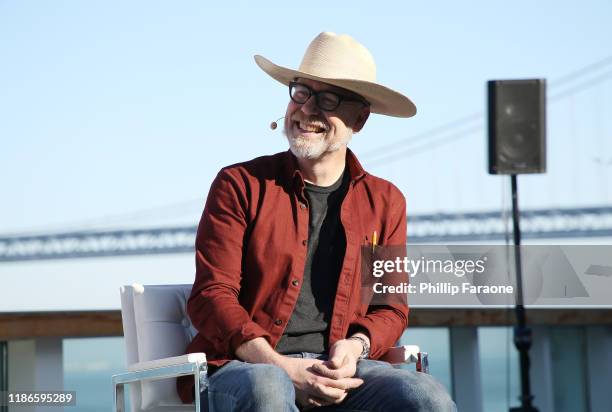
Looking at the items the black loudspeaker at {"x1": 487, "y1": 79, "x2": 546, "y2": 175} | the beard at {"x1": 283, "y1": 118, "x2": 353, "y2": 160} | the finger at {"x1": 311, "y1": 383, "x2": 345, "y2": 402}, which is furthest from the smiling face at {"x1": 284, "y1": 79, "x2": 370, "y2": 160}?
the black loudspeaker at {"x1": 487, "y1": 79, "x2": 546, "y2": 175}

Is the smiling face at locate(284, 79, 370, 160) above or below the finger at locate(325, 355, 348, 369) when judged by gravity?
above

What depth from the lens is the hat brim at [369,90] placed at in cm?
240

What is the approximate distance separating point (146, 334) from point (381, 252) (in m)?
0.55

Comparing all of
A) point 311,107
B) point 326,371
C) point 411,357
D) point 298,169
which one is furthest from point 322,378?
point 311,107

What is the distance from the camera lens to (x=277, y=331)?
7.39 feet

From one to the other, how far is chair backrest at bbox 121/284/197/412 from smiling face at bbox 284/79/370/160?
45cm

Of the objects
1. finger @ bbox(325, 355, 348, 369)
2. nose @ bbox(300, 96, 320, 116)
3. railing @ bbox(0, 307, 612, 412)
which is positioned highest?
nose @ bbox(300, 96, 320, 116)

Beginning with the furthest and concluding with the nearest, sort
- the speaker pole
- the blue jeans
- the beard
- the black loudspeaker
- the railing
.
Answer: the black loudspeaker, the railing, the speaker pole, the beard, the blue jeans

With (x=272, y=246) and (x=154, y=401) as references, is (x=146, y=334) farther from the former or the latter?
(x=272, y=246)

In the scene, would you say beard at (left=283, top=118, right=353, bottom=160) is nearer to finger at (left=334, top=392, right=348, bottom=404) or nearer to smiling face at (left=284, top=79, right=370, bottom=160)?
smiling face at (left=284, top=79, right=370, bottom=160)

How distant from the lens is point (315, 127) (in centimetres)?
238

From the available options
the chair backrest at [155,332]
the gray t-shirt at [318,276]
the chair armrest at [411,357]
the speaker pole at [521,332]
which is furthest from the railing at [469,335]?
the gray t-shirt at [318,276]

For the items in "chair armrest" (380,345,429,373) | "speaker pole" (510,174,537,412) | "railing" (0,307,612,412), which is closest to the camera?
"chair armrest" (380,345,429,373)

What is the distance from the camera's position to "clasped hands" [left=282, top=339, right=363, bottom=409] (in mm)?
2158
